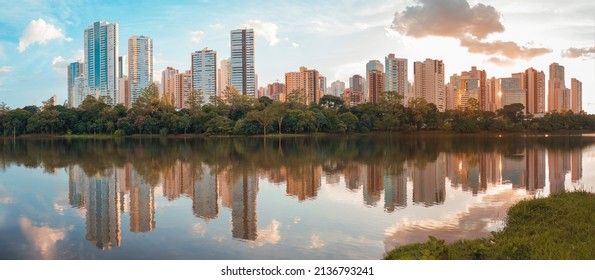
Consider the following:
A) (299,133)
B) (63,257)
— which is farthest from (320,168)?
(299,133)

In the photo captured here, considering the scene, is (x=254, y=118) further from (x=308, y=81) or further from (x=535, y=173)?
(x=308, y=81)

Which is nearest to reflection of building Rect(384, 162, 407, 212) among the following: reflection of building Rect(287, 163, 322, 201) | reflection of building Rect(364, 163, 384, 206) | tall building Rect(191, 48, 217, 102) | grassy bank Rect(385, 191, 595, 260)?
reflection of building Rect(364, 163, 384, 206)

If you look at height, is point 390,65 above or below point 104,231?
above

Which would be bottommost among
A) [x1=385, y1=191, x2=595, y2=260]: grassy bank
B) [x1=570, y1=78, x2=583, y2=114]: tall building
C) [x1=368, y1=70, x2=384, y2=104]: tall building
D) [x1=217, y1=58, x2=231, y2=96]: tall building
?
[x1=385, y1=191, x2=595, y2=260]: grassy bank

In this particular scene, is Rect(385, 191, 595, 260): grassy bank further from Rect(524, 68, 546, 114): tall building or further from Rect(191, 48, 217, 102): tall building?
Rect(191, 48, 217, 102): tall building

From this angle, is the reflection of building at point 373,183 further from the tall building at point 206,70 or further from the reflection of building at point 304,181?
the tall building at point 206,70

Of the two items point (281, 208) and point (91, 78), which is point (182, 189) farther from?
point (91, 78)
